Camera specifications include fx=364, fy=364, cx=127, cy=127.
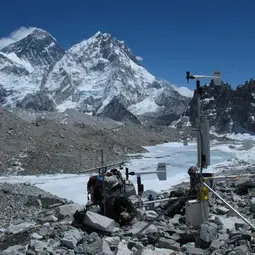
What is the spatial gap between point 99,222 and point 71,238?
2.60 feet

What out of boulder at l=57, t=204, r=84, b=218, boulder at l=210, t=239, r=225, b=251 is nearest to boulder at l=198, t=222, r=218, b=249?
boulder at l=210, t=239, r=225, b=251

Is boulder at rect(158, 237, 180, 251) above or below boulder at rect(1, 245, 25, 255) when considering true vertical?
above

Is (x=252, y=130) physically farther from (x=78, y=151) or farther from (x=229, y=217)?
(x=229, y=217)

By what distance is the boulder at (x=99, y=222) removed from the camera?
7670mm

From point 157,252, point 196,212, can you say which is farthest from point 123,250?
point 196,212

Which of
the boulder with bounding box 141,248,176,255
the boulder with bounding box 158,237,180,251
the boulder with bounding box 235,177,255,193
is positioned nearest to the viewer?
the boulder with bounding box 141,248,176,255

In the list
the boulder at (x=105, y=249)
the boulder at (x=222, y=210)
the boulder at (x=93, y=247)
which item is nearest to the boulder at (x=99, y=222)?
the boulder at (x=93, y=247)

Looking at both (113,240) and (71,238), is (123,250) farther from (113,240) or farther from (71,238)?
(71,238)

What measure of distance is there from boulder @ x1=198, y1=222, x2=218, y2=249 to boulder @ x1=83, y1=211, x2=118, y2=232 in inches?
77.0

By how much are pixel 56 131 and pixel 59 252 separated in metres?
43.1

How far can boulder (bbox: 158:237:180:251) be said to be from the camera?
668cm

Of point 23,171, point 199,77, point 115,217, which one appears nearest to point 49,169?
point 23,171

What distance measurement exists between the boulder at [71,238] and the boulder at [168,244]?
1627 mm

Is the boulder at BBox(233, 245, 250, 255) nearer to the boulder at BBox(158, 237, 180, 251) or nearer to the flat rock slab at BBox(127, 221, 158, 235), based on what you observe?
the boulder at BBox(158, 237, 180, 251)
